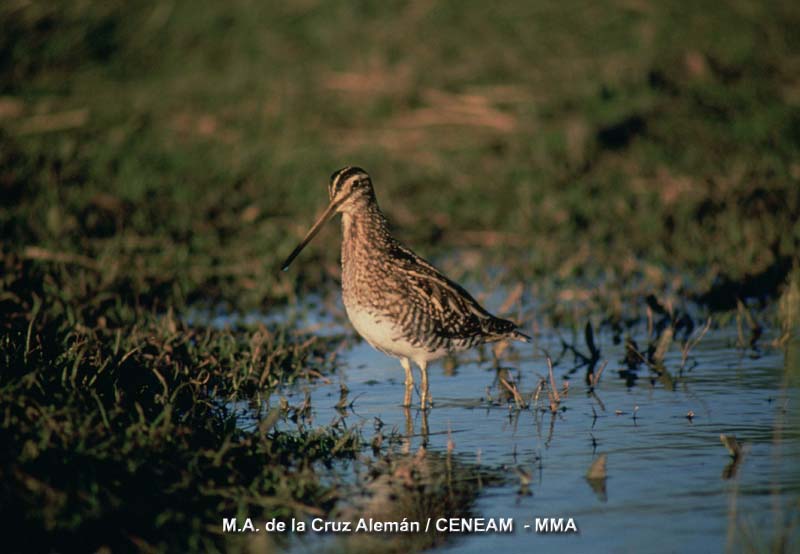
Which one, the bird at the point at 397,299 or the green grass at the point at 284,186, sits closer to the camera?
the green grass at the point at 284,186

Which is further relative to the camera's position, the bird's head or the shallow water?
the bird's head

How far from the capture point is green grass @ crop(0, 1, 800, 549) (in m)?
5.57

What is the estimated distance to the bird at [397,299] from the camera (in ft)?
23.9

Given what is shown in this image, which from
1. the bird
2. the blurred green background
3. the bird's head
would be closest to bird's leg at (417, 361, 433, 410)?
the bird

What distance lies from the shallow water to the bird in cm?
31

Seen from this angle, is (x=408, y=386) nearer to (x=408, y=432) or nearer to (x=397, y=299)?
(x=397, y=299)

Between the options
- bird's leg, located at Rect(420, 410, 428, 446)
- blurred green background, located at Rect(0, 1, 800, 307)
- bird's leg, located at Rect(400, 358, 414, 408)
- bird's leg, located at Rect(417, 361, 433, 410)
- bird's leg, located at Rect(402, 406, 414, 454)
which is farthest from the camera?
blurred green background, located at Rect(0, 1, 800, 307)

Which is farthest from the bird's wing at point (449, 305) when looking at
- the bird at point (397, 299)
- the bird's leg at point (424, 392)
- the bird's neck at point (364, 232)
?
the bird's leg at point (424, 392)

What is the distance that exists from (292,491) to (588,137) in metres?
8.17

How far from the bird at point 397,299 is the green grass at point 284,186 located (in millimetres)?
694

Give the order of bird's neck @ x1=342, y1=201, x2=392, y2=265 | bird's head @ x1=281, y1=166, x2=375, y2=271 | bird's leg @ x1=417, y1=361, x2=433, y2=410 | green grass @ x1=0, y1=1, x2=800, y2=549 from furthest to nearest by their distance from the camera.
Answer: bird's head @ x1=281, y1=166, x2=375, y2=271 → bird's neck @ x1=342, y1=201, x2=392, y2=265 → bird's leg @ x1=417, y1=361, x2=433, y2=410 → green grass @ x1=0, y1=1, x2=800, y2=549

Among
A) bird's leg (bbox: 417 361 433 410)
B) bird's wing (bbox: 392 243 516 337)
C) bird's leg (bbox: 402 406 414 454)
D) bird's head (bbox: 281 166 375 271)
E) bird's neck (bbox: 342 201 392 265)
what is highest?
bird's head (bbox: 281 166 375 271)

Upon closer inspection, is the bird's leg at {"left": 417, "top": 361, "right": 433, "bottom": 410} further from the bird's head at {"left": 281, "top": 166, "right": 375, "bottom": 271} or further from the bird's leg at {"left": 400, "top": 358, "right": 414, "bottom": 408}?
the bird's head at {"left": 281, "top": 166, "right": 375, "bottom": 271}

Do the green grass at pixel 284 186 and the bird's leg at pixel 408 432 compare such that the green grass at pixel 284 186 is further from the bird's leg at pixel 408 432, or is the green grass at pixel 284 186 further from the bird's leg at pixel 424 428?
the bird's leg at pixel 424 428
